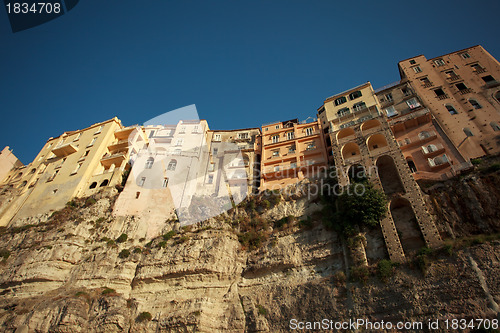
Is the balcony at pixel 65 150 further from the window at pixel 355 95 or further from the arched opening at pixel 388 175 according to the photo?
the arched opening at pixel 388 175

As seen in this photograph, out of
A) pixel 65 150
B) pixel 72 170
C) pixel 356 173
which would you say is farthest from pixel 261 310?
pixel 65 150

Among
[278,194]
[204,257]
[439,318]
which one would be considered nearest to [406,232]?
[439,318]

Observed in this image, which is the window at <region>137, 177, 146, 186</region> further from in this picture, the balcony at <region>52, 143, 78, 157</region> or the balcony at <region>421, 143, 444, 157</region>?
Result: the balcony at <region>421, 143, 444, 157</region>

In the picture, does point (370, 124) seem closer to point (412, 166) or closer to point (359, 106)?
point (359, 106)

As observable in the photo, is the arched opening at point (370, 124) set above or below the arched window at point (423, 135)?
above

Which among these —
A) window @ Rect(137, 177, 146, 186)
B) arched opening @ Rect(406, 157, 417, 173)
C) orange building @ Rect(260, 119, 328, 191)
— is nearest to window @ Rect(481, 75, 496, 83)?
arched opening @ Rect(406, 157, 417, 173)

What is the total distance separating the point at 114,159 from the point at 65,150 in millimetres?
9839

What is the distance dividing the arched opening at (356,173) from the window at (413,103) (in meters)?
11.2

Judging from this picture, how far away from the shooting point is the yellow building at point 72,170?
4047 centimetres

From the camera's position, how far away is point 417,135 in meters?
33.7

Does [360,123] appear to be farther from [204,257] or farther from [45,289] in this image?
[45,289]

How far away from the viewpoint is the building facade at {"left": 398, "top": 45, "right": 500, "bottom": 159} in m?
31.1

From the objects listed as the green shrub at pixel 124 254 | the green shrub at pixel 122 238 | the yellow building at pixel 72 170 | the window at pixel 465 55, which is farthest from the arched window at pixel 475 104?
the yellow building at pixel 72 170

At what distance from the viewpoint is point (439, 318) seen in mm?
19156
